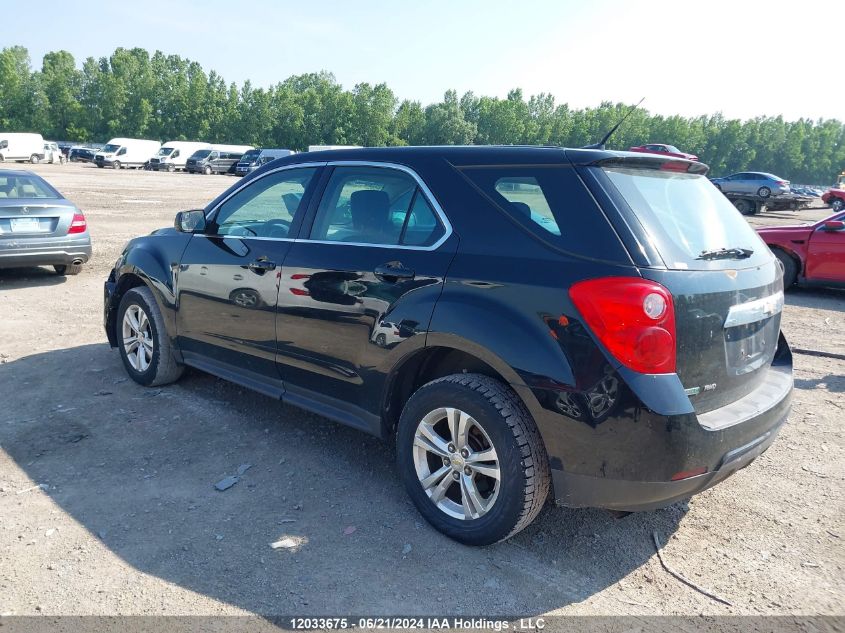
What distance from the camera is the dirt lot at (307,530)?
292cm

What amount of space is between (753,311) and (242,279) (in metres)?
2.96

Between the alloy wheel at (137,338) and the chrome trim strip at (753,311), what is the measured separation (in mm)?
4112

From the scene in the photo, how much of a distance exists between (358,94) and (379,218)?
103m

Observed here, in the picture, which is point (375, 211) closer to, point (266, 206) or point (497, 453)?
point (266, 206)

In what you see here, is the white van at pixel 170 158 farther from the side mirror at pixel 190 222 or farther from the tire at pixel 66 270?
the side mirror at pixel 190 222

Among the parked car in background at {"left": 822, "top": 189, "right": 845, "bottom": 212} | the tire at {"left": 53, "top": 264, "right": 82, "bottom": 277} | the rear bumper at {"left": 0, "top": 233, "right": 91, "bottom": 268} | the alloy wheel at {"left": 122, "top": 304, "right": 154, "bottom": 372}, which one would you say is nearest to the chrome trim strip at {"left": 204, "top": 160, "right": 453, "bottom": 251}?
the alloy wheel at {"left": 122, "top": 304, "right": 154, "bottom": 372}

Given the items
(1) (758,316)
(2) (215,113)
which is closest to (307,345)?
(1) (758,316)

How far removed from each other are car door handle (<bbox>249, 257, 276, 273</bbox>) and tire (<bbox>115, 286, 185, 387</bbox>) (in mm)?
1286

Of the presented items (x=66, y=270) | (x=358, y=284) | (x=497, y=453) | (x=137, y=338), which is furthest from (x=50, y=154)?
(x=497, y=453)

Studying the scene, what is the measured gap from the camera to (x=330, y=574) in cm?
307

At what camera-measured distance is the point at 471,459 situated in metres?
3.24

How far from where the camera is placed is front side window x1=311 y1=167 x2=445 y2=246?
355cm

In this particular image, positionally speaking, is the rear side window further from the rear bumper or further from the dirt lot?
the rear bumper

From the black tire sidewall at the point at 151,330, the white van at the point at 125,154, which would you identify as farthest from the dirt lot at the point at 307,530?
the white van at the point at 125,154
